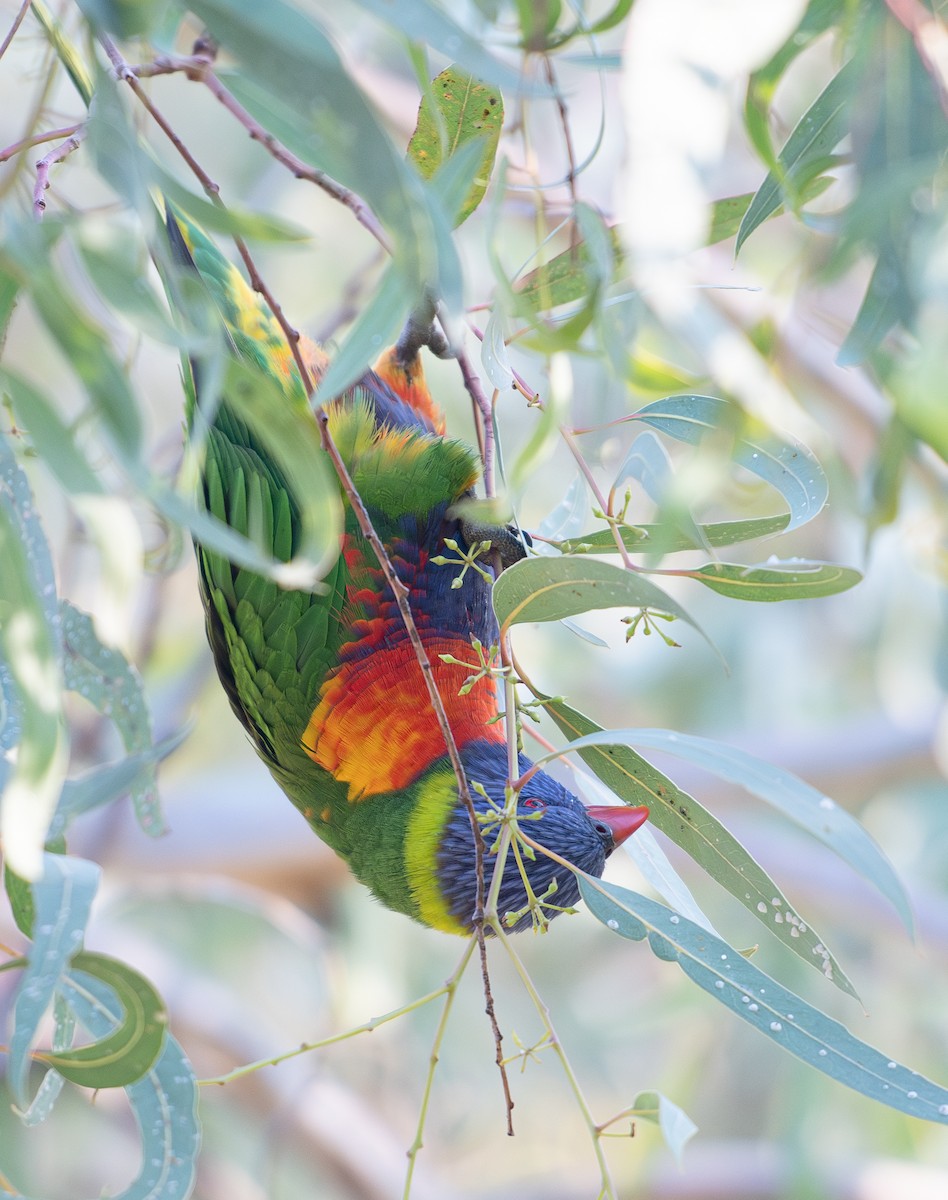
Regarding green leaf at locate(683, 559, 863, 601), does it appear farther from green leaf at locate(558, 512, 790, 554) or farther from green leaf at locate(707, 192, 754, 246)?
green leaf at locate(707, 192, 754, 246)

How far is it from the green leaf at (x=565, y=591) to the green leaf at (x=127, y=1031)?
1.25 ft

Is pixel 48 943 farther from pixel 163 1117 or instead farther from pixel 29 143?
pixel 29 143

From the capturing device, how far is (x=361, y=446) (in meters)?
1.37

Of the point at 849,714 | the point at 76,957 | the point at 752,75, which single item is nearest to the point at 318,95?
the point at 752,75

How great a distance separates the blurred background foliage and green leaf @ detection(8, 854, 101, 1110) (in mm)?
203

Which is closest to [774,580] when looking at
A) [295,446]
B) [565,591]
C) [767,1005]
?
[565,591]

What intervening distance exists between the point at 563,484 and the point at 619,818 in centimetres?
270

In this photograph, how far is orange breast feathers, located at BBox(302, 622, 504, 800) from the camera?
1270mm

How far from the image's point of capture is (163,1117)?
0.90 metres

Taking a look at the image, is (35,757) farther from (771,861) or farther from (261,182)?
(261,182)

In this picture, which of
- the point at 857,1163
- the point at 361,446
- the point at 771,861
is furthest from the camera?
the point at 771,861

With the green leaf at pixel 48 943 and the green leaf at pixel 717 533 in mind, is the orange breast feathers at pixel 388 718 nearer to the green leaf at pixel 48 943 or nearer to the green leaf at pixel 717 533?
the green leaf at pixel 717 533

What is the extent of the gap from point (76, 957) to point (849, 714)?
3.74 m

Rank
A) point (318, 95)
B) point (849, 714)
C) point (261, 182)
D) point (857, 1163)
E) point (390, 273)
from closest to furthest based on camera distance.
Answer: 1. point (318, 95)
2. point (390, 273)
3. point (857, 1163)
4. point (261, 182)
5. point (849, 714)
